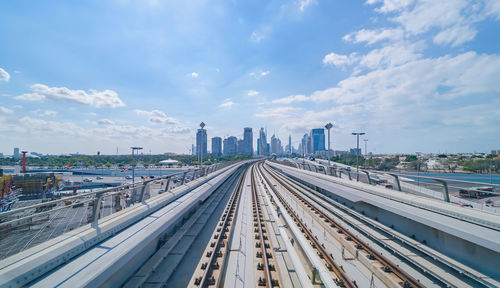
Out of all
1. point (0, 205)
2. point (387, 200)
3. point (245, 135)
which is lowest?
point (0, 205)

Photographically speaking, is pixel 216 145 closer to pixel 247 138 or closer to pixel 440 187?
pixel 247 138

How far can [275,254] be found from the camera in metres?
6.15

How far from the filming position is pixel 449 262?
5.25m

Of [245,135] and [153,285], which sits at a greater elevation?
[245,135]

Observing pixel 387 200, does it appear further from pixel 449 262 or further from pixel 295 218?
pixel 295 218

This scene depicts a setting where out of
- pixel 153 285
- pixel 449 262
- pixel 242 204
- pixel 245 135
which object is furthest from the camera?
pixel 245 135

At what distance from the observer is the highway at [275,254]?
339 cm

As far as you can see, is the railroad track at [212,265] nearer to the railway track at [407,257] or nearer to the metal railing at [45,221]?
the metal railing at [45,221]

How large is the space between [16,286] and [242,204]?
10589mm

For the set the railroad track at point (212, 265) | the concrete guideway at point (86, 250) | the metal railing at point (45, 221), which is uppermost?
the metal railing at point (45, 221)

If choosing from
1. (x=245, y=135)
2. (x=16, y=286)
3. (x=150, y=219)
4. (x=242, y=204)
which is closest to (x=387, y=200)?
(x=242, y=204)

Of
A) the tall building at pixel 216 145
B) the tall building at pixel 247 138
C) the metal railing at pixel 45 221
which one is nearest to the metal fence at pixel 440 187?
the metal railing at pixel 45 221

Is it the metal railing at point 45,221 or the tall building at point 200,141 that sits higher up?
the tall building at point 200,141

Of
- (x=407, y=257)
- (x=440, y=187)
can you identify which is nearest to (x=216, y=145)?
(x=440, y=187)
